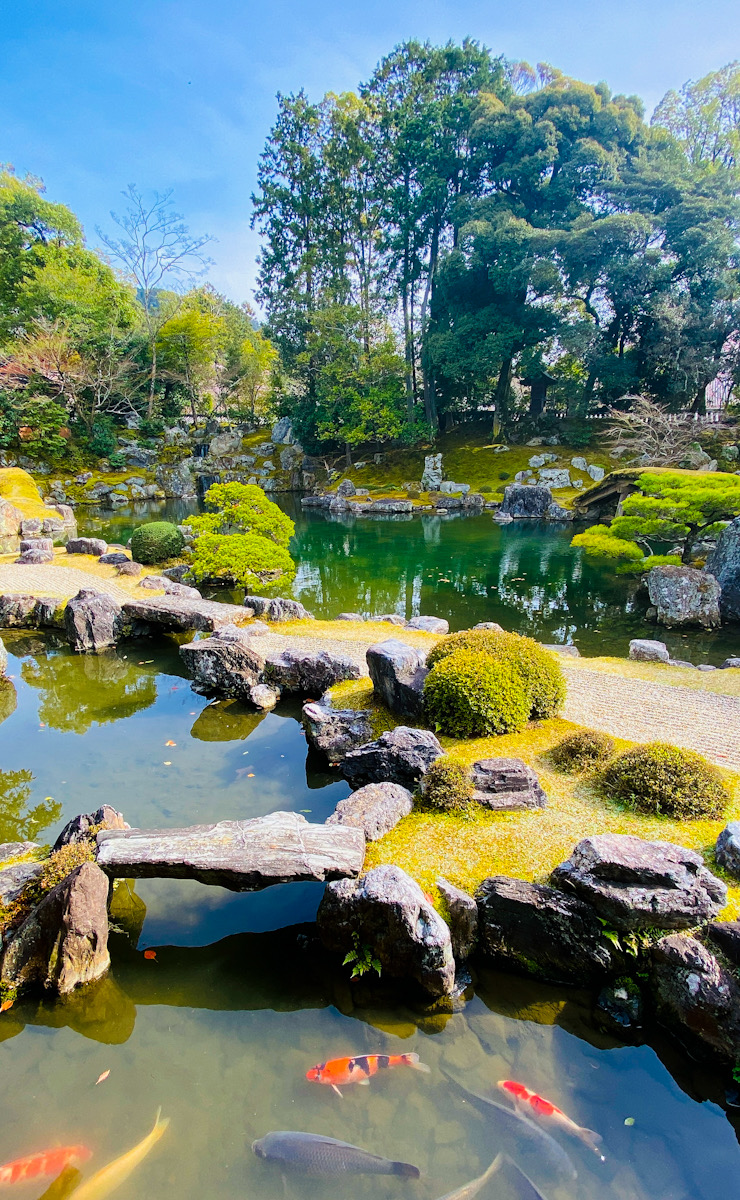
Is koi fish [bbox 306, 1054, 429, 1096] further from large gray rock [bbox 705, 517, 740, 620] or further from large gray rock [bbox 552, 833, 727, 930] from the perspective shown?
large gray rock [bbox 705, 517, 740, 620]

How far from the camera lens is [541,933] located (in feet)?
15.7

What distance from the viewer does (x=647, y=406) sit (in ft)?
105

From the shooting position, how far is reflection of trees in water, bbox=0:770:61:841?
684 cm

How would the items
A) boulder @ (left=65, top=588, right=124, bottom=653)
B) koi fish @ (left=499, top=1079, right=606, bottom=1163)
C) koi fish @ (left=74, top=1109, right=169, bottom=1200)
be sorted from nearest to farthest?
1. koi fish @ (left=74, top=1109, right=169, bottom=1200)
2. koi fish @ (left=499, top=1079, right=606, bottom=1163)
3. boulder @ (left=65, top=588, right=124, bottom=653)

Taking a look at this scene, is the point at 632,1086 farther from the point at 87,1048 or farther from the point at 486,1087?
the point at 87,1048

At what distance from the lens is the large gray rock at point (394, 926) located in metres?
4.58

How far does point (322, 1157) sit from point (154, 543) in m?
18.9

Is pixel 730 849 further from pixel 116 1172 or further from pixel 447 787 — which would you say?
pixel 116 1172

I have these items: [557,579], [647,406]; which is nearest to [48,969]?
[557,579]

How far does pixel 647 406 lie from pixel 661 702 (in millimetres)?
28253

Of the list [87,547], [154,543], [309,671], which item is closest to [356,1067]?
[309,671]

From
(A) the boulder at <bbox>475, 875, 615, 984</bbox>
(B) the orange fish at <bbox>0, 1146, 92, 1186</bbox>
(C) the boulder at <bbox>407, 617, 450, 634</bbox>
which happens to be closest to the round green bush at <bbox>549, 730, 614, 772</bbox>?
(A) the boulder at <bbox>475, 875, 615, 984</bbox>

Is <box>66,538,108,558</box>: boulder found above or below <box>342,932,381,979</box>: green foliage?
above

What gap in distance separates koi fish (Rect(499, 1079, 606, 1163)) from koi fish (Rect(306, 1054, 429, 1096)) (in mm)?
596
